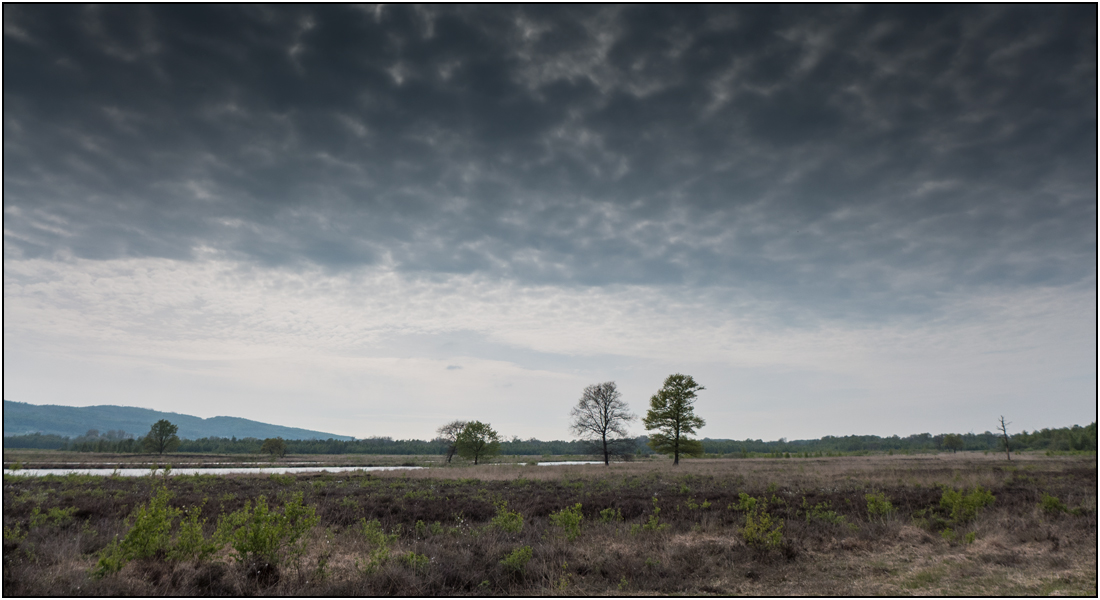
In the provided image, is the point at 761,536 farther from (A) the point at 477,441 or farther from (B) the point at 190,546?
(A) the point at 477,441

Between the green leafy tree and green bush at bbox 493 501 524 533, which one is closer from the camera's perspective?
green bush at bbox 493 501 524 533

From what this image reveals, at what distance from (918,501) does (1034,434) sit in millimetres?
142552

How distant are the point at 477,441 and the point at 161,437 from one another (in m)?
65.6

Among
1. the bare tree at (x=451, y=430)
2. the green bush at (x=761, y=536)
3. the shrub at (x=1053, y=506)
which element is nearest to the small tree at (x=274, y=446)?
the bare tree at (x=451, y=430)

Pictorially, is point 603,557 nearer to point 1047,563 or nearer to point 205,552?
point 205,552

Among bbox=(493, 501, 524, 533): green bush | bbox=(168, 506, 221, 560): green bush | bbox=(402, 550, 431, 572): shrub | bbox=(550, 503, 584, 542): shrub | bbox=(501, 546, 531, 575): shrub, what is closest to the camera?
bbox=(168, 506, 221, 560): green bush

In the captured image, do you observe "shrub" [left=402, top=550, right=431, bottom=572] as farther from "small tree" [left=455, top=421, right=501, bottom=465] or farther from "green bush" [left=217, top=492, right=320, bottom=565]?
"small tree" [left=455, top=421, right=501, bottom=465]

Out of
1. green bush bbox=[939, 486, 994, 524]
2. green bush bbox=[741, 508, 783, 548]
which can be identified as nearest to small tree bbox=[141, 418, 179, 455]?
green bush bbox=[741, 508, 783, 548]

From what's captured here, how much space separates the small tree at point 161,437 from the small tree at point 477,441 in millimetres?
58926

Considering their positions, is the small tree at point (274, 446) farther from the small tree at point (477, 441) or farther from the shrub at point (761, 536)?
the shrub at point (761, 536)

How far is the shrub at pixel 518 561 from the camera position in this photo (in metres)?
10.4

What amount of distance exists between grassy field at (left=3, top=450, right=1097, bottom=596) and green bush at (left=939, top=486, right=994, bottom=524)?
0.18 ft

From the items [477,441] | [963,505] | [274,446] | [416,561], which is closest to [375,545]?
[416,561]

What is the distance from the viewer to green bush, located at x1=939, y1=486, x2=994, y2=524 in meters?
15.4
